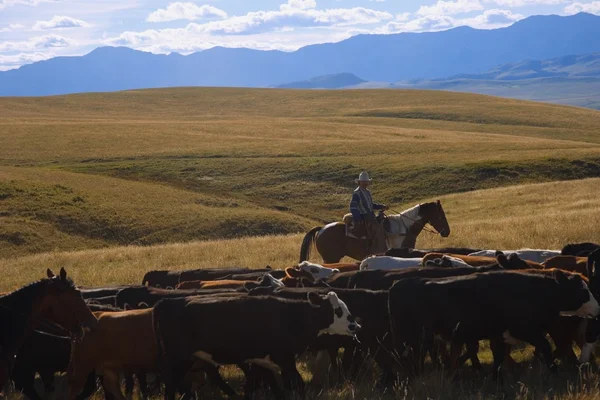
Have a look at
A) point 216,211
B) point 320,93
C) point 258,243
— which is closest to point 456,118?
point 320,93

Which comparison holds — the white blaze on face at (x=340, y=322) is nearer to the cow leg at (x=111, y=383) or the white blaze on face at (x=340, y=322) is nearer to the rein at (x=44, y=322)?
the cow leg at (x=111, y=383)

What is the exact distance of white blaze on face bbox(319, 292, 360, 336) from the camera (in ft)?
33.1

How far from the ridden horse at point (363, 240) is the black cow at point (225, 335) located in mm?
10494

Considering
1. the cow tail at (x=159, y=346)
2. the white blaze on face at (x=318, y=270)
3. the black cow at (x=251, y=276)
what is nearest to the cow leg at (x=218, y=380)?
the cow tail at (x=159, y=346)

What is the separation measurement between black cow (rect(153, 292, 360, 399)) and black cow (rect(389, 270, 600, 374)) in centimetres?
153

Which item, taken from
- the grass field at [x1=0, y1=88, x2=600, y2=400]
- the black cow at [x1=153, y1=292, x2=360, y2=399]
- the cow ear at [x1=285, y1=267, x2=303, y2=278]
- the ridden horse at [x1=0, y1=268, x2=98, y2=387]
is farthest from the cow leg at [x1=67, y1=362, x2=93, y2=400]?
the cow ear at [x1=285, y1=267, x2=303, y2=278]

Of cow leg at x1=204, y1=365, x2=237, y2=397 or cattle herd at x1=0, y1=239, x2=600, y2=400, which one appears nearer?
cattle herd at x1=0, y1=239, x2=600, y2=400

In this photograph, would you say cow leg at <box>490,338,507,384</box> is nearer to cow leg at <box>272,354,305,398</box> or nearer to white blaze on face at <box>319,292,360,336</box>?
white blaze on face at <box>319,292,360,336</box>

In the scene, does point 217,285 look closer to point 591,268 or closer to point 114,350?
point 114,350

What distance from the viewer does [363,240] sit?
20.1 metres

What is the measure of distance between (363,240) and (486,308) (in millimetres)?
9952

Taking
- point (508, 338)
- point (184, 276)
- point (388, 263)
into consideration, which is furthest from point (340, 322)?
point (184, 276)

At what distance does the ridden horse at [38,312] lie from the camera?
9273mm

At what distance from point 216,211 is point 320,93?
8818 cm
